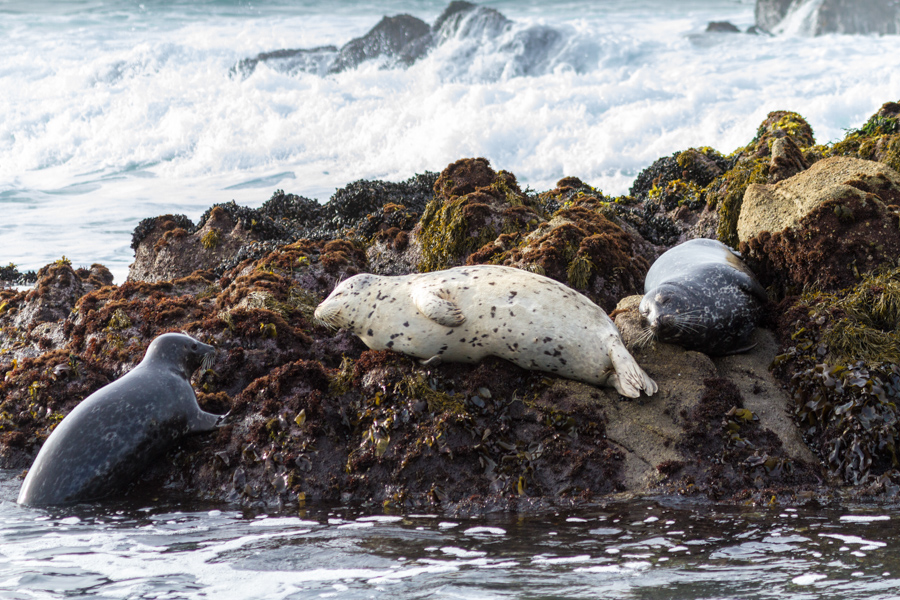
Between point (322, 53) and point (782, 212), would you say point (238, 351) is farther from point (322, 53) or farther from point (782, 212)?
point (322, 53)

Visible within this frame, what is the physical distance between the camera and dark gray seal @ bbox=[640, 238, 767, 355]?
16.0 feet

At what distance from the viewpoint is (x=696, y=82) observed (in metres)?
24.0

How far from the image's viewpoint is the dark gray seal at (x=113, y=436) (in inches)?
174

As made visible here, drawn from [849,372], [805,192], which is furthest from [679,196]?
[849,372]

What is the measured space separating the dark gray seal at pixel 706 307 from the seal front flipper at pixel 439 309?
1423 mm

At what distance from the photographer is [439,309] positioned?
4.71 meters

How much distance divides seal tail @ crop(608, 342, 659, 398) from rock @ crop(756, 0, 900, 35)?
35277 mm

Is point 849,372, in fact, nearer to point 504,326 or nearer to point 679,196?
point 504,326

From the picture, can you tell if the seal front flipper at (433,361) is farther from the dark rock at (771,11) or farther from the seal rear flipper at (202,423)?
the dark rock at (771,11)

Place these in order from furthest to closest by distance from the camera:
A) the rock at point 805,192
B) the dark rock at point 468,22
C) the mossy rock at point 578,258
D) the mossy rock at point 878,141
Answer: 1. the dark rock at point 468,22
2. the mossy rock at point 878,141
3. the mossy rock at point 578,258
4. the rock at point 805,192

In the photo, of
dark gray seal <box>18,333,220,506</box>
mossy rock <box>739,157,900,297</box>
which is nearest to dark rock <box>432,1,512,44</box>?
mossy rock <box>739,157,900,297</box>

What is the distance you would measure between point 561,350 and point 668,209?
15.1 ft

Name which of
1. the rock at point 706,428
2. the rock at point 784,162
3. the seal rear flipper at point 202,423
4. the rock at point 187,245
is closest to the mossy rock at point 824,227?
the rock at point 784,162

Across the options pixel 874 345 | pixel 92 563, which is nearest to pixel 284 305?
pixel 92 563
